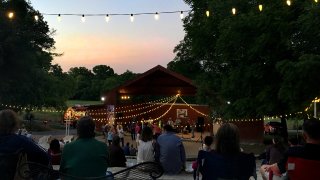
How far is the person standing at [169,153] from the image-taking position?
352 inches

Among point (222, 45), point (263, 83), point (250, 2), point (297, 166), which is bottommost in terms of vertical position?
point (297, 166)

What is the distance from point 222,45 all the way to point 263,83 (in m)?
2.79

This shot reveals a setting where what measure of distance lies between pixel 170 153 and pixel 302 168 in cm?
491

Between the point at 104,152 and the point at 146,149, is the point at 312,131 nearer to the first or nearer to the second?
the point at 104,152

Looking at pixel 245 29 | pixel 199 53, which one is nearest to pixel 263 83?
pixel 245 29

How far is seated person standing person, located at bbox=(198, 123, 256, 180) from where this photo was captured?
4105 millimetres

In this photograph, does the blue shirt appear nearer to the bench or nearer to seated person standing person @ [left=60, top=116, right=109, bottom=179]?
seated person standing person @ [left=60, top=116, right=109, bottom=179]

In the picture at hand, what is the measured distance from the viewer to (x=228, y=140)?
13.5ft

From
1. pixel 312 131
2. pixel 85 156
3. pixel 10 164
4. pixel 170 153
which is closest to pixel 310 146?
pixel 312 131

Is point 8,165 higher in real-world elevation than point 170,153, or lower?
higher

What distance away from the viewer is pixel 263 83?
904 inches

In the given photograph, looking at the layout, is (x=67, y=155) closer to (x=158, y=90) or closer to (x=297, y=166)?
(x=297, y=166)

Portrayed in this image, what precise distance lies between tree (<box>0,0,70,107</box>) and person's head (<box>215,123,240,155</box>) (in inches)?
1295

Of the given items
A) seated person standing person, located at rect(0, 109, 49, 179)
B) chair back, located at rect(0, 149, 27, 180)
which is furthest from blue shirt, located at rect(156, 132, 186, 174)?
chair back, located at rect(0, 149, 27, 180)
